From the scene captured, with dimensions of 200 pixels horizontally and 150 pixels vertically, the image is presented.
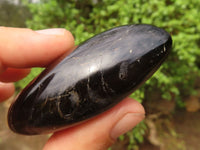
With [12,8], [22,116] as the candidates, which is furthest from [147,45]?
[12,8]

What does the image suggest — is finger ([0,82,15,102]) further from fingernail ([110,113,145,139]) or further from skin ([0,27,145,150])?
fingernail ([110,113,145,139])

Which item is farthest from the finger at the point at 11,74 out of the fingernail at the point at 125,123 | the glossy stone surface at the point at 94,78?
the fingernail at the point at 125,123

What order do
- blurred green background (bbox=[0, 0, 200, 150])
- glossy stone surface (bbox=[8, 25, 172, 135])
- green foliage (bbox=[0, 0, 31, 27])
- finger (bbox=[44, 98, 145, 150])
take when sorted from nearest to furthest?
1. glossy stone surface (bbox=[8, 25, 172, 135])
2. finger (bbox=[44, 98, 145, 150])
3. blurred green background (bbox=[0, 0, 200, 150])
4. green foliage (bbox=[0, 0, 31, 27])

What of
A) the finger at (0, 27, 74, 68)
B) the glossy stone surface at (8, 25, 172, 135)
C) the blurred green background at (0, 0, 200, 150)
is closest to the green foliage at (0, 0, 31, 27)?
the blurred green background at (0, 0, 200, 150)

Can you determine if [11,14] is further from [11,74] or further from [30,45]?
[30,45]

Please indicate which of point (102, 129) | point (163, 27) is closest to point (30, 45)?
point (102, 129)

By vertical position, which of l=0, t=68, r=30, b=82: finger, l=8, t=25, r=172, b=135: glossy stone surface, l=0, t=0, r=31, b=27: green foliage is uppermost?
l=8, t=25, r=172, b=135: glossy stone surface

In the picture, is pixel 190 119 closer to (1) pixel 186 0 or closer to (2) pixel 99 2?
(1) pixel 186 0
